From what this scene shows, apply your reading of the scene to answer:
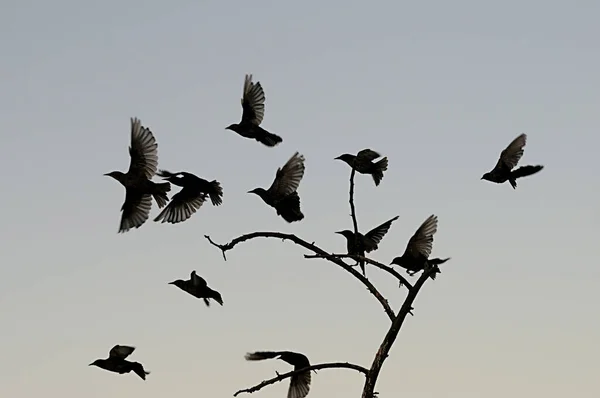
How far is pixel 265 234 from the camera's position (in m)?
8.04

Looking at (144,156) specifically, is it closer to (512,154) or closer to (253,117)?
(253,117)

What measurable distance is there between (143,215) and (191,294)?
1495 millimetres

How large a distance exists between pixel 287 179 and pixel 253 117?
1.75 meters

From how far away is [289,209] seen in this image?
9922 millimetres

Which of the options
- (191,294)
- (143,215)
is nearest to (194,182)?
(143,215)

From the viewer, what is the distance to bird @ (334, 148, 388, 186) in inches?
462

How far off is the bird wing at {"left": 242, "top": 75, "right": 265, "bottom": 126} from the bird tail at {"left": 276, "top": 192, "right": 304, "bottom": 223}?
184cm

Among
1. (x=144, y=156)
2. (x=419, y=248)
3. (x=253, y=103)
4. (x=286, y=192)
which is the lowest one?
(x=419, y=248)

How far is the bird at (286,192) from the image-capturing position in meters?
9.92

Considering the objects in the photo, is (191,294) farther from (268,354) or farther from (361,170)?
(361,170)

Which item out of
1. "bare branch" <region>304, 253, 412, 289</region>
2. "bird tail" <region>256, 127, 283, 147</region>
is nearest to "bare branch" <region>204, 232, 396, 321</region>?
"bare branch" <region>304, 253, 412, 289</region>

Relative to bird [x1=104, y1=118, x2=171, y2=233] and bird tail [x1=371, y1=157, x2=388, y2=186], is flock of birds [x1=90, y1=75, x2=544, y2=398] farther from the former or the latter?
bird tail [x1=371, y1=157, x2=388, y2=186]

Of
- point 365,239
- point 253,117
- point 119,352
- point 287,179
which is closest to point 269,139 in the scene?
point 253,117

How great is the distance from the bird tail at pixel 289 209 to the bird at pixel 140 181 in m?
1.14
